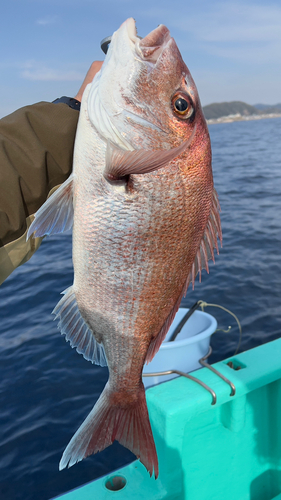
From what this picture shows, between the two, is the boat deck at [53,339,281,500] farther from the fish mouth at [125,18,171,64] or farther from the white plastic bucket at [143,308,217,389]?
the fish mouth at [125,18,171,64]

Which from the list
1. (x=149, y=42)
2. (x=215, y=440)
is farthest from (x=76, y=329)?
(x=215, y=440)

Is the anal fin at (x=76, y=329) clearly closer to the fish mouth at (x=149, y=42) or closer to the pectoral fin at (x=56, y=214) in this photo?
the pectoral fin at (x=56, y=214)

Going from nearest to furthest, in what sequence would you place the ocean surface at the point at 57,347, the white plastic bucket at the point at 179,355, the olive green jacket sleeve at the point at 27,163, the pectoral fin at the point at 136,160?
the pectoral fin at the point at 136,160
the olive green jacket sleeve at the point at 27,163
the white plastic bucket at the point at 179,355
the ocean surface at the point at 57,347

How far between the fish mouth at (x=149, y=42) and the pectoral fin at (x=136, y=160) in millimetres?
372

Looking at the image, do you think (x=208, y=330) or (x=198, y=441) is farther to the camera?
(x=208, y=330)

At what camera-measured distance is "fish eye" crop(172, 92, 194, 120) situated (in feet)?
4.62

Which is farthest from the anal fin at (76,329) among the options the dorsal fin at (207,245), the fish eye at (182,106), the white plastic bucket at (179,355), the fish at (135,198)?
the white plastic bucket at (179,355)

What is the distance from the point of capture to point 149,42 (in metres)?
1.39

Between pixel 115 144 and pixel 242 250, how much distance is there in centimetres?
903

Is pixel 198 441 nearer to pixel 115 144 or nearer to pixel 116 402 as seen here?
pixel 116 402

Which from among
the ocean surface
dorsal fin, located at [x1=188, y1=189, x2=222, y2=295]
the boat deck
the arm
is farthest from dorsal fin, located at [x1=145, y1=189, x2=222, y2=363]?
the ocean surface

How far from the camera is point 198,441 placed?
2.71 m

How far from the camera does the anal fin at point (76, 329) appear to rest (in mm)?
1549

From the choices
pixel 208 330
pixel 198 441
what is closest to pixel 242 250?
pixel 208 330
